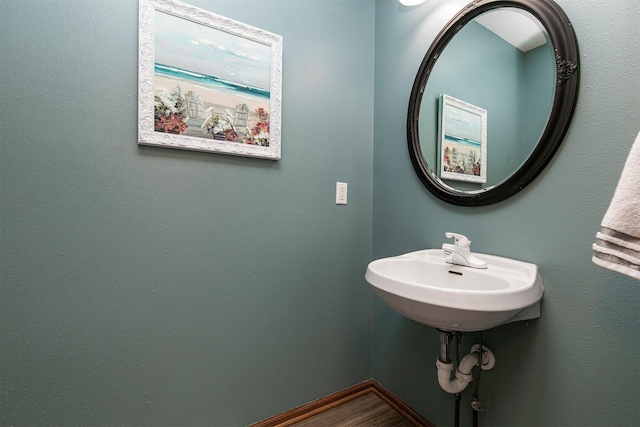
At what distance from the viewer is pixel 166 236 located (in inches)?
44.4

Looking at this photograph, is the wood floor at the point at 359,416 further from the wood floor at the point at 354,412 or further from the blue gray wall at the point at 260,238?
the blue gray wall at the point at 260,238

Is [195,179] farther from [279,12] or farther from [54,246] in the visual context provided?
[279,12]

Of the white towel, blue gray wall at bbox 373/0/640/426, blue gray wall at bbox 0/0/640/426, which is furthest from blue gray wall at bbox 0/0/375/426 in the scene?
the white towel

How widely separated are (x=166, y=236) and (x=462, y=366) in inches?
48.3

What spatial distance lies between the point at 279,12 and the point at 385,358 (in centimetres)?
179

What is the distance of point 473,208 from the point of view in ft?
3.84

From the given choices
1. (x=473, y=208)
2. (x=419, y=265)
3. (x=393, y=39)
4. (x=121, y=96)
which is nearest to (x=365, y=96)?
(x=393, y=39)

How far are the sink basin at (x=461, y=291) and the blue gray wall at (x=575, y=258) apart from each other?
86mm

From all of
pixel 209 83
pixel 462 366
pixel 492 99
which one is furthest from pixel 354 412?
pixel 209 83

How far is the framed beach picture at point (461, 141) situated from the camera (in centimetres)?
116

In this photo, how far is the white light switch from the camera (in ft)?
4.93

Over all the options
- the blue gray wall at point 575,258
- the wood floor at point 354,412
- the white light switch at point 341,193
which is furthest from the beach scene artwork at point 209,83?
the wood floor at point 354,412

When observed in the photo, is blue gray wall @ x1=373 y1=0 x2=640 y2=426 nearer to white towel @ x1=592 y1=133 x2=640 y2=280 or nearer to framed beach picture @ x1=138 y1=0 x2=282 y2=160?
white towel @ x1=592 y1=133 x2=640 y2=280

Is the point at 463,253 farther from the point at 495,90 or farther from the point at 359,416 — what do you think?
the point at 359,416
